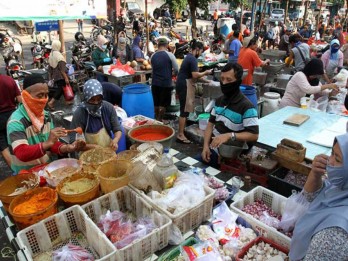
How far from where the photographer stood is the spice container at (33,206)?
1.86 meters

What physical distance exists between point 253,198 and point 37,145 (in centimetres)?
187

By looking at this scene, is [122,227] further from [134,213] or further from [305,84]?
[305,84]

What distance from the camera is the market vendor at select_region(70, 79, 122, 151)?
2836 millimetres

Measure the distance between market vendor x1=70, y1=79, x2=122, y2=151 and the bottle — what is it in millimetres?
759

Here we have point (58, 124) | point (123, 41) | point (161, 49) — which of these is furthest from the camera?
point (123, 41)

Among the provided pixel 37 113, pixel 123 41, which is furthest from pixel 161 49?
pixel 37 113

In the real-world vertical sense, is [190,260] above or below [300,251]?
below

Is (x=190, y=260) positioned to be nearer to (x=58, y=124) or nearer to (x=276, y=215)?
(x=276, y=215)

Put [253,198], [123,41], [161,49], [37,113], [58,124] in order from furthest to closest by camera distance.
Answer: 1. [123,41]
2. [161,49]
3. [58,124]
4. [37,113]
5. [253,198]

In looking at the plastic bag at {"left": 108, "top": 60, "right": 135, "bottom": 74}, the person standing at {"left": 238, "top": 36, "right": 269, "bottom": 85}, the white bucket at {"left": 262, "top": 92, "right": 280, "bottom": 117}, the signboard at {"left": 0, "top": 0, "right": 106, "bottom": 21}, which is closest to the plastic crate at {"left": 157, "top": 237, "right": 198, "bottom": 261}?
the signboard at {"left": 0, "top": 0, "right": 106, "bottom": 21}

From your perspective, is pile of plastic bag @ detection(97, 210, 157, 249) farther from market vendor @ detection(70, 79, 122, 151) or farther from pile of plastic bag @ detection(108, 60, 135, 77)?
pile of plastic bag @ detection(108, 60, 135, 77)

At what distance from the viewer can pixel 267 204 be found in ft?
7.84

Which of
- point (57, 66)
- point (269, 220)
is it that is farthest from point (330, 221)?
point (57, 66)

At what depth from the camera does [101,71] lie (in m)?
6.94
